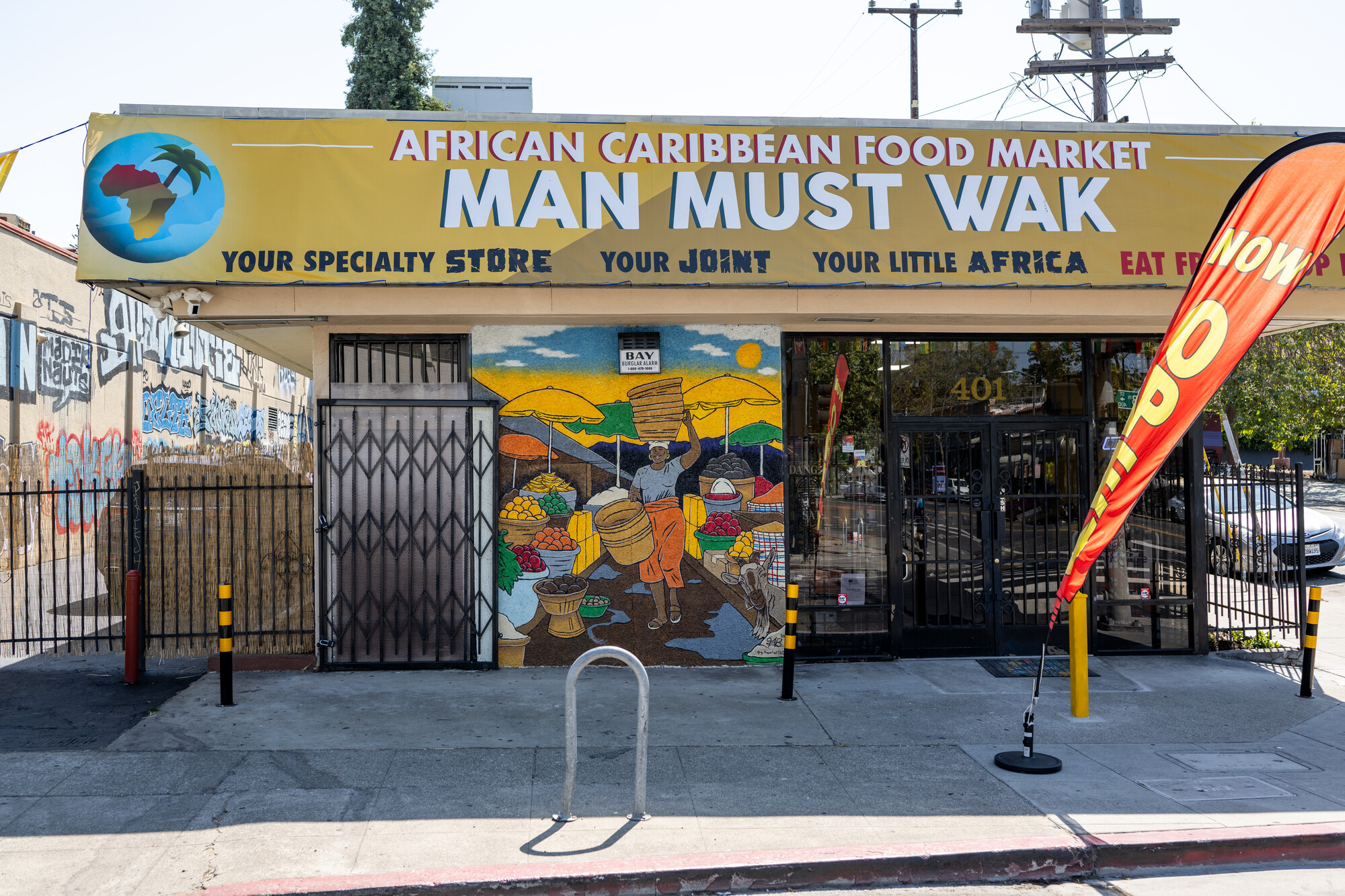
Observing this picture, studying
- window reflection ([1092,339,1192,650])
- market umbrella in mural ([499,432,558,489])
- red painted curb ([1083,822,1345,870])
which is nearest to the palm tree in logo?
market umbrella in mural ([499,432,558,489])

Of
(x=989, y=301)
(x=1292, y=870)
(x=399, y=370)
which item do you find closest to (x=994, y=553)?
(x=989, y=301)

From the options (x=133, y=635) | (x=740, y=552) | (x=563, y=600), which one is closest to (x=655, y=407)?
(x=740, y=552)

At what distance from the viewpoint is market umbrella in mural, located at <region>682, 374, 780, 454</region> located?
8.85 meters

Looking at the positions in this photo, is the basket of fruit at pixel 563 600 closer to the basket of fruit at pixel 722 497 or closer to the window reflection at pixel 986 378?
the basket of fruit at pixel 722 497

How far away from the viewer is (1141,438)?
6.11m

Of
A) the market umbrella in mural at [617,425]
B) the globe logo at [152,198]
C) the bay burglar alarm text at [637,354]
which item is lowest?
the market umbrella in mural at [617,425]

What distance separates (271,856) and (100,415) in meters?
17.0

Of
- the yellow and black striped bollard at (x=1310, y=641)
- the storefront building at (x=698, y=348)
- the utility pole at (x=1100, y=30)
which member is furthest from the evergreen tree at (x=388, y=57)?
the yellow and black striped bollard at (x=1310, y=641)

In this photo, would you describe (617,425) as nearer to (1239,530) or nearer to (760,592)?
(760,592)

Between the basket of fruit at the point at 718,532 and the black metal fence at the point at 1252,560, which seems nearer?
the basket of fruit at the point at 718,532

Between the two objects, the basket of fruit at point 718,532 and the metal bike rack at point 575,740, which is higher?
the basket of fruit at point 718,532

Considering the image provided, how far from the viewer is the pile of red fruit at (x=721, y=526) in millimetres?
8875

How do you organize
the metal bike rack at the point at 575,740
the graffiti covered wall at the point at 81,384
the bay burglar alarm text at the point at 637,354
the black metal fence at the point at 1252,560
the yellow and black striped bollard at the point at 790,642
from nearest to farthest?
the metal bike rack at the point at 575,740 → the yellow and black striped bollard at the point at 790,642 → the bay burglar alarm text at the point at 637,354 → the black metal fence at the point at 1252,560 → the graffiti covered wall at the point at 81,384

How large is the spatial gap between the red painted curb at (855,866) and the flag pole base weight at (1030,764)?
3.13 feet
